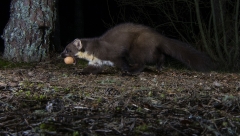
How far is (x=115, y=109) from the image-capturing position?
3.69 m

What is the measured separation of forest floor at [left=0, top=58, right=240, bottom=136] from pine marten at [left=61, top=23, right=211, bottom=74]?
2.00 meters

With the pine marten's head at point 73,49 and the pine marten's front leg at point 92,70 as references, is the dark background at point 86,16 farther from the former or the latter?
the pine marten's front leg at point 92,70

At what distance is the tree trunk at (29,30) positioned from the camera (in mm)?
A: 7738

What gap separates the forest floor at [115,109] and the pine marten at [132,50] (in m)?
2.00

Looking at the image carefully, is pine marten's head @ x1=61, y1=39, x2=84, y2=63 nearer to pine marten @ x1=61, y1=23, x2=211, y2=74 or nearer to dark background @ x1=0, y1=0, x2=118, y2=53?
pine marten @ x1=61, y1=23, x2=211, y2=74

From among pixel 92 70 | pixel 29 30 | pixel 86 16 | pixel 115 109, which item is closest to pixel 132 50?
pixel 92 70

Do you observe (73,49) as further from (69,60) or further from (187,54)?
(187,54)

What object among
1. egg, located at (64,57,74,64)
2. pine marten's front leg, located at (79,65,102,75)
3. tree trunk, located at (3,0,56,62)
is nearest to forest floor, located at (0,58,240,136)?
pine marten's front leg, located at (79,65,102,75)

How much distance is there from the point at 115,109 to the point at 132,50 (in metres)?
3.87

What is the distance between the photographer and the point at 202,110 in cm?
374

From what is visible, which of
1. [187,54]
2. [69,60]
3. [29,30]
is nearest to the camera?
[187,54]

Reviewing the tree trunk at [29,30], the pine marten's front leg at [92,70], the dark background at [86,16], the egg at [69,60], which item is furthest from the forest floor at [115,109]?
the dark background at [86,16]

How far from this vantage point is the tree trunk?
774cm

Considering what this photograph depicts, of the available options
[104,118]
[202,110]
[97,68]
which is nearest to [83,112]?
[104,118]
